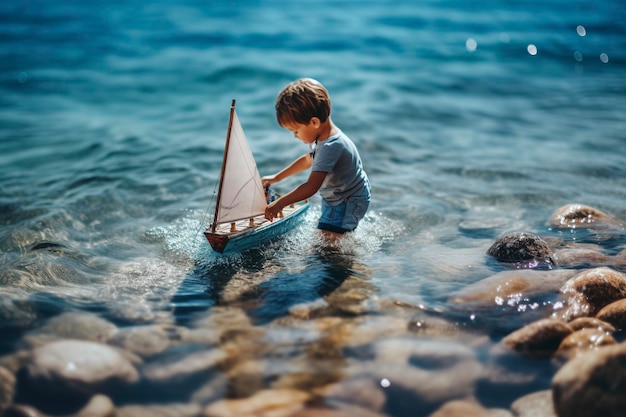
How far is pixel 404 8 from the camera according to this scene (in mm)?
22547

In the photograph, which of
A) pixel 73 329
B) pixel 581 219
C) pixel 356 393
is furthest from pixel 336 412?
pixel 581 219

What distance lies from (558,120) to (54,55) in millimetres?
13064

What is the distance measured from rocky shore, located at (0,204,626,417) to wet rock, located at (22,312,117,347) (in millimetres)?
13

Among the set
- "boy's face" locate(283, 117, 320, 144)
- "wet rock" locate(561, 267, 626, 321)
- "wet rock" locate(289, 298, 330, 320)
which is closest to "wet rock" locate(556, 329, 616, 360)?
"wet rock" locate(561, 267, 626, 321)

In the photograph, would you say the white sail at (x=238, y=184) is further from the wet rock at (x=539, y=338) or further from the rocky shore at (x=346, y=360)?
the wet rock at (x=539, y=338)

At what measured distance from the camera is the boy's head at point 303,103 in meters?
5.04

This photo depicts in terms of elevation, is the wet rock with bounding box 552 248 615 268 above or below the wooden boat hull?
below

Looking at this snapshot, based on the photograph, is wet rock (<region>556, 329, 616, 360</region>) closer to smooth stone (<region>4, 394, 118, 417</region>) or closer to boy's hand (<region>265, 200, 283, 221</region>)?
boy's hand (<region>265, 200, 283, 221</region>)

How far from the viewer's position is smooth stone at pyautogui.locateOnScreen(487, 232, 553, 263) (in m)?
5.43

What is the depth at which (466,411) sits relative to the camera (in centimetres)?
353

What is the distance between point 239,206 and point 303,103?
1071mm

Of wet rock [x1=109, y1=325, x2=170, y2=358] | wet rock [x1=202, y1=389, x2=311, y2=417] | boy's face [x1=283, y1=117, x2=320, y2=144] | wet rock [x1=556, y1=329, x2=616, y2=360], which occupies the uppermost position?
boy's face [x1=283, y1=117, x2=320, y2=144]

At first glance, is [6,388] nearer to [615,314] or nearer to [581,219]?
[615,314]

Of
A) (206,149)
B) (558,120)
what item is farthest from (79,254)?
(558,120)
